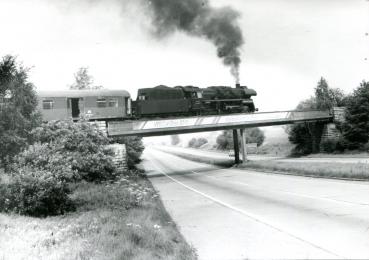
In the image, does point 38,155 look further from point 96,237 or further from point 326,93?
point 326,93

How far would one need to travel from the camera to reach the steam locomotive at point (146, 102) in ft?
115

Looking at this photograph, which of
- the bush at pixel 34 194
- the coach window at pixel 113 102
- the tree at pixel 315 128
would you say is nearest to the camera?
the bush at pixel 34 194

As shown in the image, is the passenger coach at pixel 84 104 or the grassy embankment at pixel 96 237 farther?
the passenger coach at pixel 84 104

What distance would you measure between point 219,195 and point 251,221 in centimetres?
859

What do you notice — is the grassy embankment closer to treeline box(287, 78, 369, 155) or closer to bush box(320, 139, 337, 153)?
treeline box(287, 78, 369, 155)

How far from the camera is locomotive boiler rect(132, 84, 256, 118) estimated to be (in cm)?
3756

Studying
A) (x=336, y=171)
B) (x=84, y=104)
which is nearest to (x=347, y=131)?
(x=336, y=171)

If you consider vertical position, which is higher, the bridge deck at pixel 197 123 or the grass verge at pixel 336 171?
the bridge deck at pixel 197 123

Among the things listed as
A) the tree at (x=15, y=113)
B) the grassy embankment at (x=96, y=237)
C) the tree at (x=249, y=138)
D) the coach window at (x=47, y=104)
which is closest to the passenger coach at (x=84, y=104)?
the coach window at (x=47, y=104)

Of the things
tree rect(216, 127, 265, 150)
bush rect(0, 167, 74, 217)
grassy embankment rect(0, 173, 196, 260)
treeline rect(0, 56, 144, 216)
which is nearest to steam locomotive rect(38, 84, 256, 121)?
treeline rect(0, 56, 144, 216)

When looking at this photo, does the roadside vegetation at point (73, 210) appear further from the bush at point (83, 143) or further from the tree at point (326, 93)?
the tree at point (326, 93)

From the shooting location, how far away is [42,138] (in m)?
25.7

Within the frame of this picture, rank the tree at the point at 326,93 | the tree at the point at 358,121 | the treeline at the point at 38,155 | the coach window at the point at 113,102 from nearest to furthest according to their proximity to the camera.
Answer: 1. the treeline at the point at 38,155
2. the coach window at the point at 113,102
3. the tree at the point at 358,121
4. the tree at the point at 326,93

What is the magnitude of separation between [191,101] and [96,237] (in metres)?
29.5
